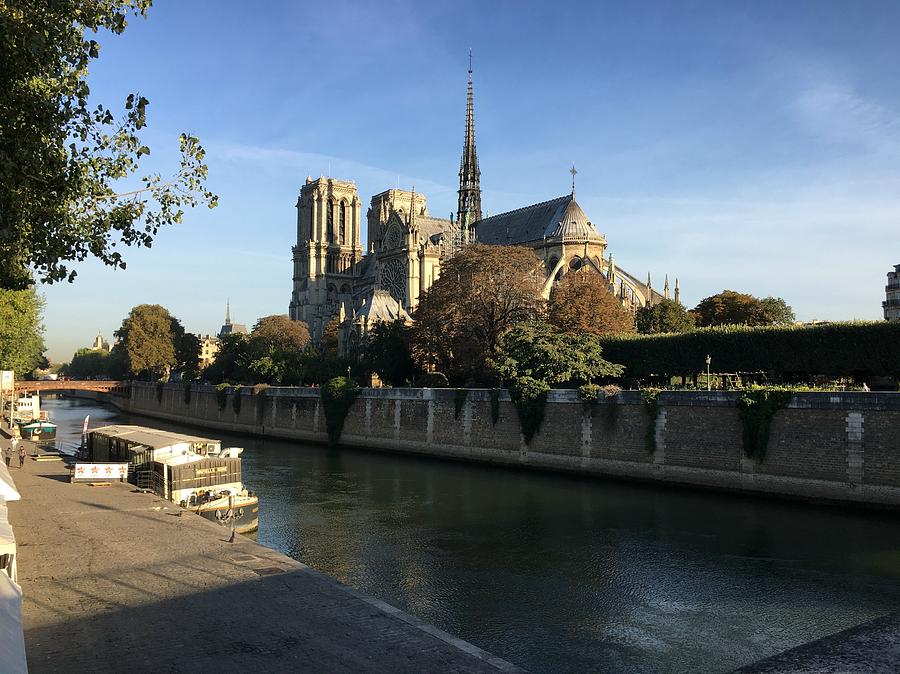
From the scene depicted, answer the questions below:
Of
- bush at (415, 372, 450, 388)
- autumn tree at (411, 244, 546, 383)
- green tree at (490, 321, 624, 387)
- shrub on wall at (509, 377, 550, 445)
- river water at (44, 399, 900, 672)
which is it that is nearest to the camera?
river water at (44, 399, 900, 672)

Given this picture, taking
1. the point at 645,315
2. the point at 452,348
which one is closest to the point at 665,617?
the point at 452,348

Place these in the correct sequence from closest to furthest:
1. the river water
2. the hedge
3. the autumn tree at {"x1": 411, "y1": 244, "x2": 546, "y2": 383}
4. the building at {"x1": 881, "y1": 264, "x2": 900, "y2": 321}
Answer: the river water < the hedge < the autumn tree at {"x1": 411, "y1": 244, "x2": 546, "y2": 383} < the building at {"x1": 881, "y1": 264, "x2": 900, "y2": 321}

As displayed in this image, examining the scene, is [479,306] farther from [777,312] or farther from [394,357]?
[777,312]

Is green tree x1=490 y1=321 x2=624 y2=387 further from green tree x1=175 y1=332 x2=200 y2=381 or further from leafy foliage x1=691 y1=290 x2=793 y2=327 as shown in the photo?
green tree x1=175 y1=332 x2=200 y2=381

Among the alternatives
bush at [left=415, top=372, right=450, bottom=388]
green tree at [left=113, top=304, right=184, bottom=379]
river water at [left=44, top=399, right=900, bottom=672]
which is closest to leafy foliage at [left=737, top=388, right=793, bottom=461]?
river water at [left=44, top=399, right=900, bottom=672]

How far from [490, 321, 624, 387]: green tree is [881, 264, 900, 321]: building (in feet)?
155

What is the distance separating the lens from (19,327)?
48125 millimetres

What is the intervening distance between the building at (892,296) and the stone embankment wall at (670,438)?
52.2m

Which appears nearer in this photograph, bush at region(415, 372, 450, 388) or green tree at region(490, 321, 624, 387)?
green tree at region(490, 321, 624, 387)

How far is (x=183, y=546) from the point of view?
15.6 metres

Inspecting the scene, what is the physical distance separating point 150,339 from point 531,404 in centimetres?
6865

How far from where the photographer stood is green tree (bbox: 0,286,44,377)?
143ft

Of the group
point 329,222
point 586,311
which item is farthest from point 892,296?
point 329,222

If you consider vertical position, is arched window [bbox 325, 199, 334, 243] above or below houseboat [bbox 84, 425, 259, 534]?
above
